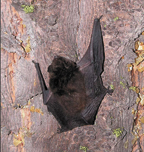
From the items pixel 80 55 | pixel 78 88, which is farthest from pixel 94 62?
pixel 78 88

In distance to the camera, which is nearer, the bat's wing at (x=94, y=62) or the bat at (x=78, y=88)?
the bat's wing at (x=94, y=62)

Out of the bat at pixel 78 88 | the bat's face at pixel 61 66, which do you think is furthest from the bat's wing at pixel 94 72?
the bat's face at pixel 61 66

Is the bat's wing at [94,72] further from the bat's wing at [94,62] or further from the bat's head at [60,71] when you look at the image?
the bat's head at [60,71]

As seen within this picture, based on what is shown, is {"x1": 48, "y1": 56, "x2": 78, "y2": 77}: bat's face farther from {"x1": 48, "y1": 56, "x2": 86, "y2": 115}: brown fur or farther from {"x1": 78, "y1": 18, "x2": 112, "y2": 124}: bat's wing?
{"x1": 78, "y1": 18, "x2": 112, "y2": 124}: bat's wing

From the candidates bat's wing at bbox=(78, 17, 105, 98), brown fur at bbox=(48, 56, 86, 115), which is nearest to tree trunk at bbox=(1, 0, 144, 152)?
bat's wing at bbox=(78, 17, 105, 98)

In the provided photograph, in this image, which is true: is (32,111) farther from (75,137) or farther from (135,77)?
(135,77)

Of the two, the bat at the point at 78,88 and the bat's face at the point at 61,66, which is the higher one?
the bat's face at the point at 61,66

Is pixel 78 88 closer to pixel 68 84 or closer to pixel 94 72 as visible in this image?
pixel 68 84
